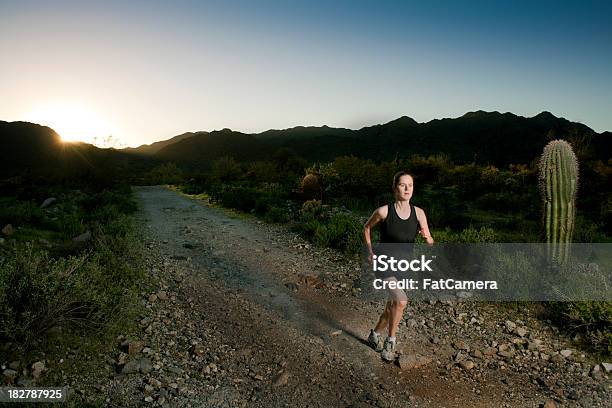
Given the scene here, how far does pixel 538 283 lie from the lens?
5902 mm

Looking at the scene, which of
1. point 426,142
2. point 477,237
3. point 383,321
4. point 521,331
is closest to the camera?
point 383,321

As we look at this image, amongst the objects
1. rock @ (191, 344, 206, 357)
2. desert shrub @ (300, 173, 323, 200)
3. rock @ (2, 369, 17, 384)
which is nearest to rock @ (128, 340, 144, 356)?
rock @ (191, 344, 206, 357)

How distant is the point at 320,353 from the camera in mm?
4438

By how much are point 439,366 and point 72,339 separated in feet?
13.2

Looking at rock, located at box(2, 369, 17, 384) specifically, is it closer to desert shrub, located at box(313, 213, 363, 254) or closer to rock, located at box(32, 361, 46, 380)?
rock, located at box(32, 361, 46, 380)

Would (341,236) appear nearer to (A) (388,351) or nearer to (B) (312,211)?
(B) (312,211)

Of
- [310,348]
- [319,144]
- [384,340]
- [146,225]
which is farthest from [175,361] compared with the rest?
[319,144]

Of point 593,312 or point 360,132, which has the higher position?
point 360,132

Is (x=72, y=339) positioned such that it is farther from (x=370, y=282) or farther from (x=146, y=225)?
(x=146, y=225)

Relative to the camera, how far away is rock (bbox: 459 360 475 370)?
4246 millimetres

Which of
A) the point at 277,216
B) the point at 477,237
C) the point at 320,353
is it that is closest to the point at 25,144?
the point at 277,216

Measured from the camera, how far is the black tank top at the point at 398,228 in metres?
4.18

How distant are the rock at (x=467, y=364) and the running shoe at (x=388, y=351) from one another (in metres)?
0.76

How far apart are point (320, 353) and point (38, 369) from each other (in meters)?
2.83
